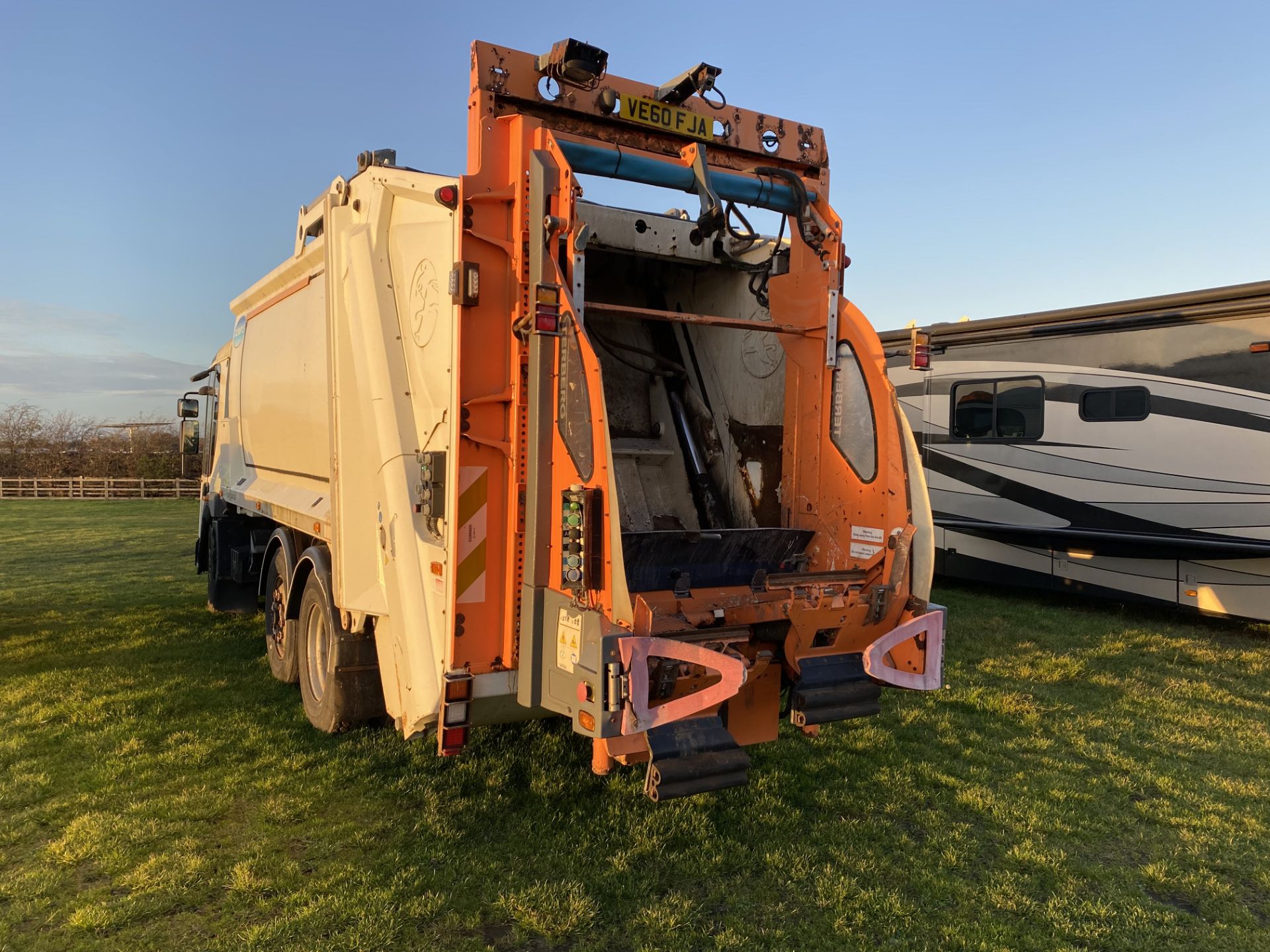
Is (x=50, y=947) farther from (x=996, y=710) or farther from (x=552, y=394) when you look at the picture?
(x=996, y=710)

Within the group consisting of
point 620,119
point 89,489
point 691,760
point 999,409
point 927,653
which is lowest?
point 89,489

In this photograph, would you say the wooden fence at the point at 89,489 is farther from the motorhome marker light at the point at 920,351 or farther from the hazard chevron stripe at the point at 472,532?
the motorhome marker light at the point at 920,351

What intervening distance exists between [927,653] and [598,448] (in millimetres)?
2052

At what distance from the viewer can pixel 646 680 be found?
302 cm

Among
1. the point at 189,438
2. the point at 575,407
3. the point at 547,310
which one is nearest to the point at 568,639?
the point at 575,407

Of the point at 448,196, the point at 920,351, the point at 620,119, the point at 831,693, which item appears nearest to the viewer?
the point at 448,196

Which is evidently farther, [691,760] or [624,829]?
[624,829]

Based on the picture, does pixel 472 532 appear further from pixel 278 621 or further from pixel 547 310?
pixel 278 621

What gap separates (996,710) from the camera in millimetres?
5805

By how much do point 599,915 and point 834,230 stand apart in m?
3.49

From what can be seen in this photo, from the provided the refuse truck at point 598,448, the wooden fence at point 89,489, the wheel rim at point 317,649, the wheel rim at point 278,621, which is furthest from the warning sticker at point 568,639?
the wooden fence at point 89,489

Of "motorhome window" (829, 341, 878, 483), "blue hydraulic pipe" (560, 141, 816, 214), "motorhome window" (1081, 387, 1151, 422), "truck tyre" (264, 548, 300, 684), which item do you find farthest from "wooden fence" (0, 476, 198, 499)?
"motorhome window" (829, 341, 878, 483)

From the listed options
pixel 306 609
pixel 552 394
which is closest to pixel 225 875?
pixel 306 609

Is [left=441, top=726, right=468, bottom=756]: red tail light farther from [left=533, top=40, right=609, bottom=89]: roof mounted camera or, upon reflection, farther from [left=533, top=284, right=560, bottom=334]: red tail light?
[left=533, top=40, right=609, bottom=89]: roof mounted camera
